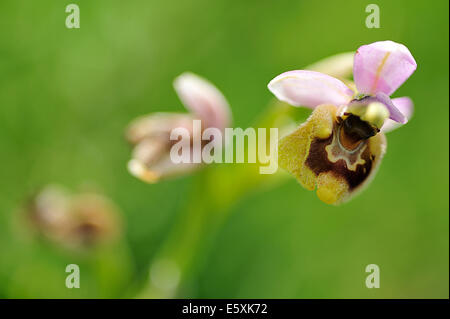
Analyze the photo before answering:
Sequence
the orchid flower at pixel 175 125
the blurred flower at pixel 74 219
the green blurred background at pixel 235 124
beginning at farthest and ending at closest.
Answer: the green blurred background at pixel 235 124
the blurred flower at pixel 74 219
the orchid flower at pixel 175 125

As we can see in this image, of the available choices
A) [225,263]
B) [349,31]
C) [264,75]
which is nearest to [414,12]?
[349,31]

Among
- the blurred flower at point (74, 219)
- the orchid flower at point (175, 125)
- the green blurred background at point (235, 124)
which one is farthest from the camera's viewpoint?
the green blurred background at point (235, 124)

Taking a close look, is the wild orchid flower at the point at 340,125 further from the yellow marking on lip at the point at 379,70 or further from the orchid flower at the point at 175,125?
the orchid flower at the point at 175,125

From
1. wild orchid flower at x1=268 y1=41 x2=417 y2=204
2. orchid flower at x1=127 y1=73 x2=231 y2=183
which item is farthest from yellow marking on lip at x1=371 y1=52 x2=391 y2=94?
orchid flower at x1=127 y1=73 x2=231 y2=183

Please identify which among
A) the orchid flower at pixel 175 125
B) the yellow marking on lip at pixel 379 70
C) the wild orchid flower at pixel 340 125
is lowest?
the wild orchid flower at pixel 340 125

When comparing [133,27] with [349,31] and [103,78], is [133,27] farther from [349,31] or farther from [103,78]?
[349,31]

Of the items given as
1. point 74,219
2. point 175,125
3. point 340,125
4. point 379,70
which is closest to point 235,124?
point 74,219

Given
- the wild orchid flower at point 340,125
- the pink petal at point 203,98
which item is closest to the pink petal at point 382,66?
the wild orchid flower at point 340,125

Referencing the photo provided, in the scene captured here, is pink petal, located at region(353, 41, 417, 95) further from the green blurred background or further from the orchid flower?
the green blurred background
